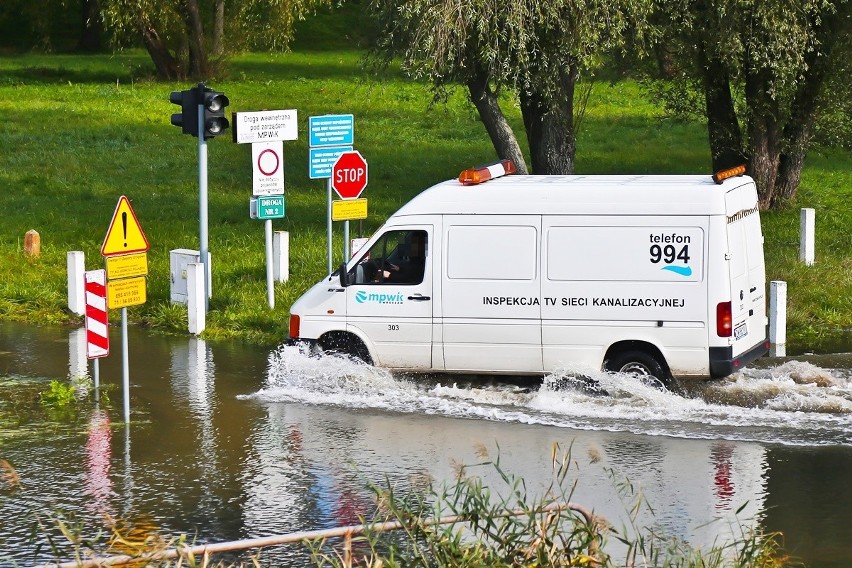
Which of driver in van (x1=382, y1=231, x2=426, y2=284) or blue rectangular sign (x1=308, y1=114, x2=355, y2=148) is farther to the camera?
blue rectangular sign (x1=308, y1=114, x2=355, y2=148)

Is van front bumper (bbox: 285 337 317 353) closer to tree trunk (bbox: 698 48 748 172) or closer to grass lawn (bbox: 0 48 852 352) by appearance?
grass lawn (bbox: 0 48 852 352)

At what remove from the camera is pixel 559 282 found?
13.8 metres

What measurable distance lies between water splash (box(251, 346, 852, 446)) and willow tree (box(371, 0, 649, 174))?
726cm

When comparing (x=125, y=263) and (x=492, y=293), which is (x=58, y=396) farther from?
(x=492, y=293)

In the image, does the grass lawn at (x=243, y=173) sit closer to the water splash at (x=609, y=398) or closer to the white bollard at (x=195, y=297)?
the white bollard at (x=195, y=297)

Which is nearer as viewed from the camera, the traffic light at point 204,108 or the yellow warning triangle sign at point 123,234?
the yellow warning triangle sign at point 123,234

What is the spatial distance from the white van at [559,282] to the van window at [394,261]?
0.01m

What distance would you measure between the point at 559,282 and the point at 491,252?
75 cm

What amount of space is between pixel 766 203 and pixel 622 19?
6182mm

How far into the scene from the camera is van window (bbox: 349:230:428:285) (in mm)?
14284

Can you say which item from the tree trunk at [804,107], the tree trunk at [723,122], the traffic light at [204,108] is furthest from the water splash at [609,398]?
the tree trunk at [723,122]

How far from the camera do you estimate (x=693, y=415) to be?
12961 millimetres

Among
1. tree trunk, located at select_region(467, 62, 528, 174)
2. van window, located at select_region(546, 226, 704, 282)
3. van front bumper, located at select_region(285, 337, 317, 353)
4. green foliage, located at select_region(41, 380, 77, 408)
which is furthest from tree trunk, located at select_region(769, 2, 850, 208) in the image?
green foliage, located at select_region(41, 380, 77, 408)

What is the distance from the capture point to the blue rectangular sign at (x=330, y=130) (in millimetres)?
18734
